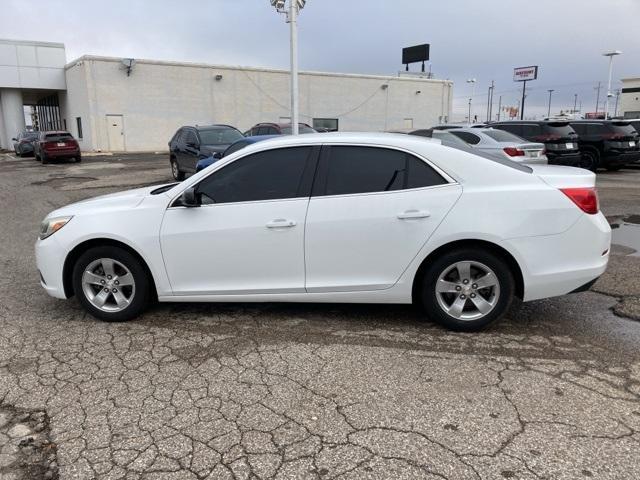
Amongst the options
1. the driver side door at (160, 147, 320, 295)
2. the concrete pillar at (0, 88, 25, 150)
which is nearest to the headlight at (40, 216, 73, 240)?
the driver side door at (160, 147, 320, 295)

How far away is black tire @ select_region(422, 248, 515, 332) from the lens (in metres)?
4.21

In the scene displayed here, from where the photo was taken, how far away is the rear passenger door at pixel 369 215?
421cm

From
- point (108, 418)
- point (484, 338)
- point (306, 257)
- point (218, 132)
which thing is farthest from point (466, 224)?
point (218, 132)

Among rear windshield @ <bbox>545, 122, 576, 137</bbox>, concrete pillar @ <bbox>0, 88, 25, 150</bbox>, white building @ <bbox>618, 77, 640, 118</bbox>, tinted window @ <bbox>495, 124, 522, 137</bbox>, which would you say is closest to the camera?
rear windshield @ <bbox>545, 122, 576, 137</bbox>

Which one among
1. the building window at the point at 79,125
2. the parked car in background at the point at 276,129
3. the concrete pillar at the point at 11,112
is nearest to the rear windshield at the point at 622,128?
the parked car in background at the point at 276,129

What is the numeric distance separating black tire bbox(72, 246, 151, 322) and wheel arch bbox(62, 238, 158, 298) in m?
0.03

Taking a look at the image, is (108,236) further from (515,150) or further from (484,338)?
(515,150)

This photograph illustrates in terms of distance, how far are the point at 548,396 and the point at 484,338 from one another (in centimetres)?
95

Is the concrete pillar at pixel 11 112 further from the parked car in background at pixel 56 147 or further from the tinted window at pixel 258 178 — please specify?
the tinted window at pixel 258 178

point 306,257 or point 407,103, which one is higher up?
point 407,103

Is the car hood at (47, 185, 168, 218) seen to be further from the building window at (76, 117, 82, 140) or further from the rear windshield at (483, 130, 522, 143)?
the building window at (76, 117, 82, 140)

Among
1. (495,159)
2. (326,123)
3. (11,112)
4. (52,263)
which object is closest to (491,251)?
(495,159)

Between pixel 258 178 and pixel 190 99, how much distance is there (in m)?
35.9

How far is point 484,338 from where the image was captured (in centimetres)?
429
